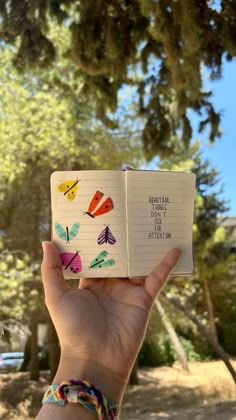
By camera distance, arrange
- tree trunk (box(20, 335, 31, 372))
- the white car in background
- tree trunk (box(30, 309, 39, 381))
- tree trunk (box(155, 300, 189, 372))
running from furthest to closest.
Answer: the white car in background → tree trunk (box(20, 335, 31, 372)) → tree trunk (box(155, 300, 189, 372)) → tree trunk (box(30, 309, 39, 381))

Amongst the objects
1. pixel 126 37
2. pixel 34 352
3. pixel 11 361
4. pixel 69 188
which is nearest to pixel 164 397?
pixel 34 352

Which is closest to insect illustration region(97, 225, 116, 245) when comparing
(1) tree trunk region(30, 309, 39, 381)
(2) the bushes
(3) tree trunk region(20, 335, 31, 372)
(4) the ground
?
(4) the ground

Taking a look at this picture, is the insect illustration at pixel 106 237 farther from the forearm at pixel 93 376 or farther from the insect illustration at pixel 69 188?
the forearm at pixel 93 376

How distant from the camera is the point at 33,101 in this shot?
27.2ft

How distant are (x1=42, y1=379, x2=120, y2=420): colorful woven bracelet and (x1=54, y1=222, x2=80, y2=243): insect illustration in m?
0.32

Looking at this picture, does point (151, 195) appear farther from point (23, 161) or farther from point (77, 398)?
point (23, 161)

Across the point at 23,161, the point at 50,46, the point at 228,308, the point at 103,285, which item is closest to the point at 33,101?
the point at 23,161

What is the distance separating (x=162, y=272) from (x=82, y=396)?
340mm

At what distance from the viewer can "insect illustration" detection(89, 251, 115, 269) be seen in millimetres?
1207

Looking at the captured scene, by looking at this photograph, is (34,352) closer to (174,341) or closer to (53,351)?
(53,351)

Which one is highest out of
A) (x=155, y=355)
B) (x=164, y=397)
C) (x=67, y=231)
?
(x=67, y=231)

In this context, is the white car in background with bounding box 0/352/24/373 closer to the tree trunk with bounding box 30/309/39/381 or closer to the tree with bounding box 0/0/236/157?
the tree trunk with bounding box 30/309/39/381

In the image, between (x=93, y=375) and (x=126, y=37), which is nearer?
(x=93, y=375)

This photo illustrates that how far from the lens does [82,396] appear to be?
1.05 metres
